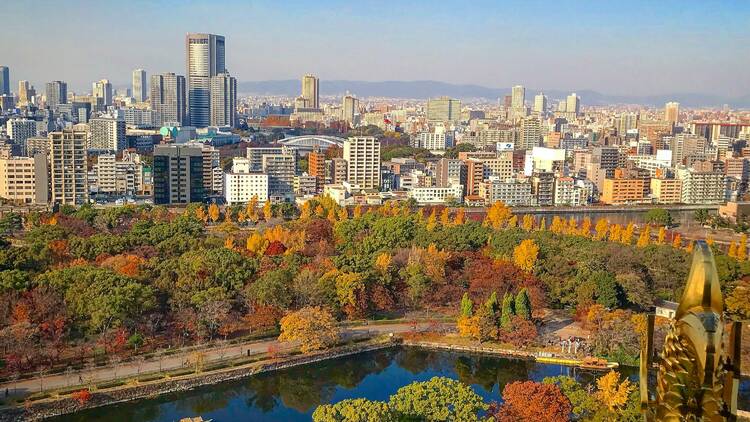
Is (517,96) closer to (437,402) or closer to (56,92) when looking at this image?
(56,92)

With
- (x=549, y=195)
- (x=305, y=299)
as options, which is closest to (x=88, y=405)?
(x=305, y=299)

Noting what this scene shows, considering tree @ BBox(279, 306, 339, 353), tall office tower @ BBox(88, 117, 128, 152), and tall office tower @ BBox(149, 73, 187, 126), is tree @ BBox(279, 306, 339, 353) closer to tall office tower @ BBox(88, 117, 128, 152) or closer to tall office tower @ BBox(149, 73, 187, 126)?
tall office tower @ BBox(88, 117, 128, 152)

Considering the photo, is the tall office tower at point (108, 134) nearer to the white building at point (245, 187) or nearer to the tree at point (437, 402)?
the white building at point (245, 187)

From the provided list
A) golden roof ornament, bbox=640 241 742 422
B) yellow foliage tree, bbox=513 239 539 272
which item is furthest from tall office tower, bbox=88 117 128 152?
golden roof ornament, bbox=640 241 742 422

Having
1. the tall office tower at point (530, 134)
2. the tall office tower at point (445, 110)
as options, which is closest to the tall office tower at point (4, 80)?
the tall office tower at point (445, 110)

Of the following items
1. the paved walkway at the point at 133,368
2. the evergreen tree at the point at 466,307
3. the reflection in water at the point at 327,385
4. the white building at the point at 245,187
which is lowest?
the reflection in water at the point at 327,385

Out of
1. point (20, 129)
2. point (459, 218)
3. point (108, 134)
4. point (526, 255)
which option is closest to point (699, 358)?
point (526, 255)
